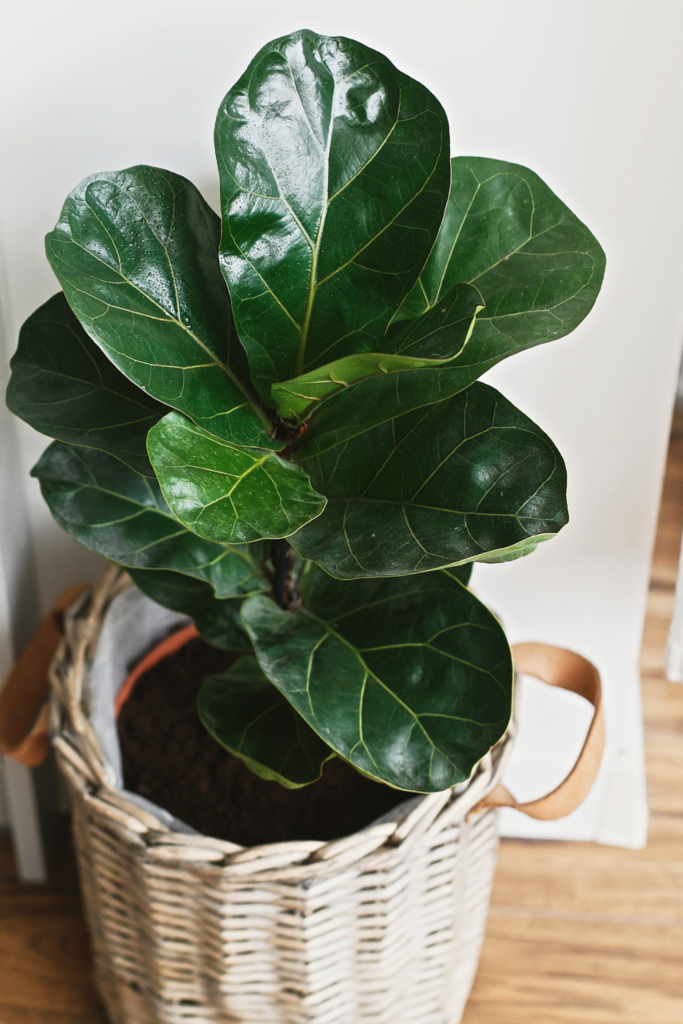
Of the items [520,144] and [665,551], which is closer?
[520,144]

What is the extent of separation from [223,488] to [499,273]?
30 centimetres

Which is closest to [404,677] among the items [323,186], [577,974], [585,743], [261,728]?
[261,728]

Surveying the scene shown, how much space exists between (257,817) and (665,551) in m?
1.19

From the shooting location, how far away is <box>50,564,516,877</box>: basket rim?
2.57 feet

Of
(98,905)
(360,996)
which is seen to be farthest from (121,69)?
(360,996)

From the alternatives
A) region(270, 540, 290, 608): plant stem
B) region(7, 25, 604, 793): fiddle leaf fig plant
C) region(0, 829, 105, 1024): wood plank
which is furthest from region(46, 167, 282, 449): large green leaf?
region(0, 829, 105, 1024): wood plank

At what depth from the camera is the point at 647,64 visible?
2.83 feet

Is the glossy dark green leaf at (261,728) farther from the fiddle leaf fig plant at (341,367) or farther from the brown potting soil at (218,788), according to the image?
Result: the brown potting soil at (218,788)

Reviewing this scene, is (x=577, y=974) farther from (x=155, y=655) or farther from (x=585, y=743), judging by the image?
(x=155, y=655)

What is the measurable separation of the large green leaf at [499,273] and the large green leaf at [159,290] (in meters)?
0.08

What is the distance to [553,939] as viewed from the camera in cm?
120

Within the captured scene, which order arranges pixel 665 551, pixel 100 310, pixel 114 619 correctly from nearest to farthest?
pixel 100 310 < pixel 114 619 < pixel 665 551

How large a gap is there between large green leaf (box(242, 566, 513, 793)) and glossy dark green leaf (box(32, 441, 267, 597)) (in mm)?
59

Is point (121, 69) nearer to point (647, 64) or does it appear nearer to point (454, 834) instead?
point (647, 64)
